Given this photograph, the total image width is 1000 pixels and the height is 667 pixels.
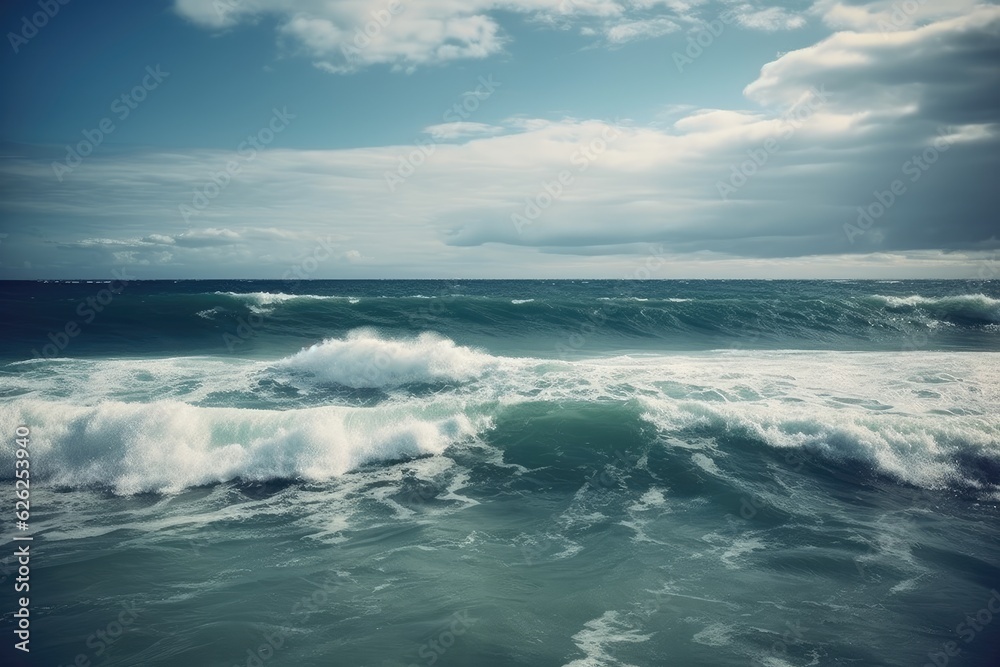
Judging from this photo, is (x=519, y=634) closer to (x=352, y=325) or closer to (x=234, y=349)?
(x=234, y=349)

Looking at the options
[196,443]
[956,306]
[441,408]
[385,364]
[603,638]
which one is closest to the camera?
[603,638]

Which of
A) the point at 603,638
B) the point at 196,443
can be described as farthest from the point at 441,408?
the point at 603,638

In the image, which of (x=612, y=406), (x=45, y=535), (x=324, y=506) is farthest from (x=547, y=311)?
(x=45, y=535)

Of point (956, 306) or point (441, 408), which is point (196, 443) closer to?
point (441, 408)

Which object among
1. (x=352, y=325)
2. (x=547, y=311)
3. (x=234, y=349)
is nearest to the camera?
(x=234, y=349)

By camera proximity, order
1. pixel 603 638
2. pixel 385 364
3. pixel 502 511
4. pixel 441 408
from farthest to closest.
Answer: pixel 385 364 → pixel 441 408 → pixel 502 511 → pixel 603 638

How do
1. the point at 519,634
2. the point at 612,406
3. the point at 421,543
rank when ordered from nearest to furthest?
the point at 519,634
the point at 421,543
the point at 612,406

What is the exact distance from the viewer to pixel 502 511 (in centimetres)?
919

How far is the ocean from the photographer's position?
5.89 metres

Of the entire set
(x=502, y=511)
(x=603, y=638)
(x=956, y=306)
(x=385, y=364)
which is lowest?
(x=603, y=638)

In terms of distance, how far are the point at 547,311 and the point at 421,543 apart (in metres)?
28.4

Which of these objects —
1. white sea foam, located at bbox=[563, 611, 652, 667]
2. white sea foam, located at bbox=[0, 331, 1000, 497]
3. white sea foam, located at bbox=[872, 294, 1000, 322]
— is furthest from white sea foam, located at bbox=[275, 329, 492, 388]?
white sea foam, located at bbox=[872, 294, 1000, 322]

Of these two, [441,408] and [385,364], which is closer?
[441,408]

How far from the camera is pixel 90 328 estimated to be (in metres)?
27.3
